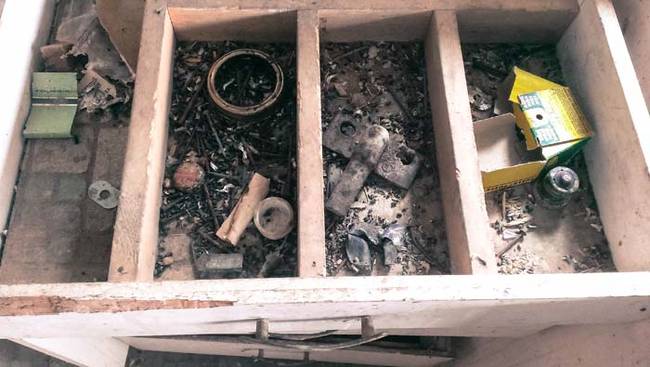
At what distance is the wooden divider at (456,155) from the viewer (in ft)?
5.51

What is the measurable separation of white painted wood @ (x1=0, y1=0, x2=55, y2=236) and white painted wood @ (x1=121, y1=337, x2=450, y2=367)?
84 cm

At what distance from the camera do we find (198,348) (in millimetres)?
2475

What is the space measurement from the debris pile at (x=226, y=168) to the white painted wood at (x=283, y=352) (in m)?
0.51

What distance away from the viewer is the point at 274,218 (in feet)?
6.21

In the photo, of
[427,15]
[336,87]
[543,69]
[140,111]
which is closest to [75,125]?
[140,111]

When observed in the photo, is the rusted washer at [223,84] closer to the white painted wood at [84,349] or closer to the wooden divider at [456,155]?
the wooden divider at [456,155]

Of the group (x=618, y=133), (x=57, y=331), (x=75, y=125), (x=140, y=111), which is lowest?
(x=57, y=331)

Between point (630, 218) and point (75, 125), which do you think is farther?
point (75, 125)

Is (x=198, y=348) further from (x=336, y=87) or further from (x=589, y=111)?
(x=589, y=111)

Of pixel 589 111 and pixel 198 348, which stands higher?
pixel 589 111

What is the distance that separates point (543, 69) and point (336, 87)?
0.77 metres

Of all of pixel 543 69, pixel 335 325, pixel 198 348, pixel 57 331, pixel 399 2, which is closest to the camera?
pixel 57 331

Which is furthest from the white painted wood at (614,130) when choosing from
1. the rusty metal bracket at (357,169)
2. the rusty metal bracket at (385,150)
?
the rusty metal bracket at (357,169)

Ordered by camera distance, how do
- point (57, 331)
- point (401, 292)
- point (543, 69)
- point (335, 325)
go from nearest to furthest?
point (401, 292) < point (57, 331) < point (335, 325) < point (543, 69)
